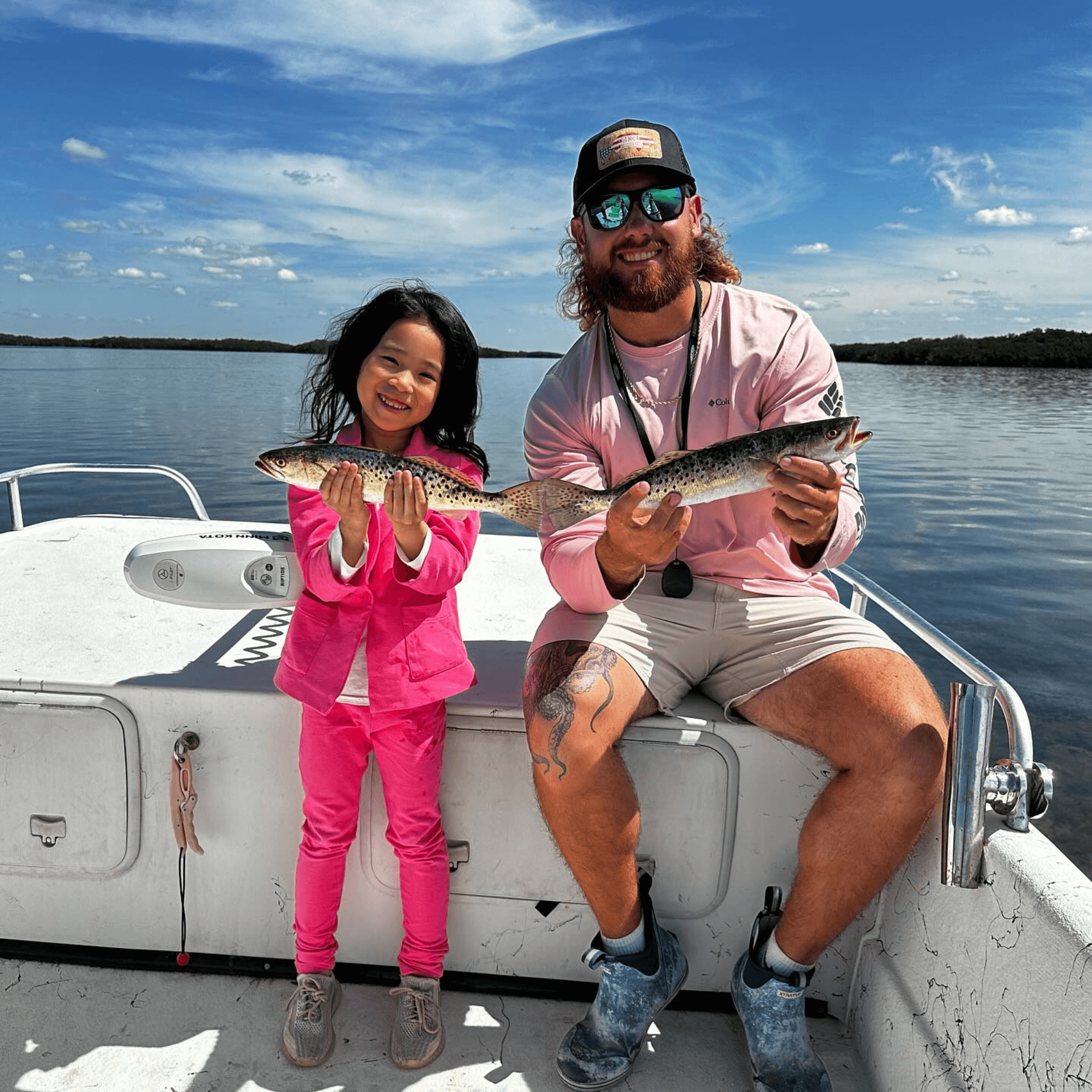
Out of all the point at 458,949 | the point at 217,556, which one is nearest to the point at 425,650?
the point at 217,556

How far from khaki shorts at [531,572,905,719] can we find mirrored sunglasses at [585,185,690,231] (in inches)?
48.6

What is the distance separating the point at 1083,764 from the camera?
7078 millimetres

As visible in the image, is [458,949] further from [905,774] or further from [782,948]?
[905,774]

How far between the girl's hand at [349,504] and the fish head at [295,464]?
0.11 ft

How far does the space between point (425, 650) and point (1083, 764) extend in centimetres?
654

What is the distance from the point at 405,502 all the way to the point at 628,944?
1.34 m

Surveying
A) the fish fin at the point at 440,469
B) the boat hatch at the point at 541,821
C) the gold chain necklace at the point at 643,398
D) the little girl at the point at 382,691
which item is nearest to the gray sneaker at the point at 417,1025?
the little girl at the point at 382,691

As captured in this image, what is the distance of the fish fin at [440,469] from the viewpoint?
243 centimetres

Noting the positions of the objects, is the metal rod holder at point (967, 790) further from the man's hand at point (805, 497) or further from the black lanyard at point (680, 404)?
the black lanyard at point (680, 404)

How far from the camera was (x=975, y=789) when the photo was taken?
6.82 feet

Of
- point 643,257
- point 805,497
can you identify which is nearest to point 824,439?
point 805,497

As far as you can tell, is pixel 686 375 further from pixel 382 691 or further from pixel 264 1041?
pixel 264 1041

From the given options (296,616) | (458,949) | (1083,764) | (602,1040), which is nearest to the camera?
(602,1040)

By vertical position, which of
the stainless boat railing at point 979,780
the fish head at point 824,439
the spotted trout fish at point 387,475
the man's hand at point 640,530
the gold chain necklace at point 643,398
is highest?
the gold chain necklace at point 643,398
